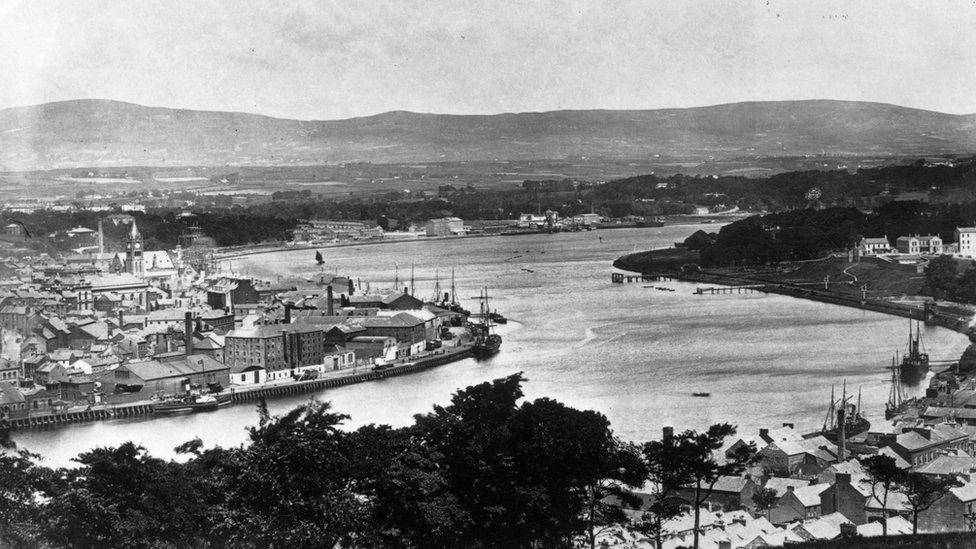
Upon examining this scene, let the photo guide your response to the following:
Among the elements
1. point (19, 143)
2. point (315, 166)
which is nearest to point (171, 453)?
point (19, 143)

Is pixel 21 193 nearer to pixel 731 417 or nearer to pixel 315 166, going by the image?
pixel 731 417

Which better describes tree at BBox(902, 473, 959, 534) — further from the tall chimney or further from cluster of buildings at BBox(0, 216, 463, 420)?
the tall chimney

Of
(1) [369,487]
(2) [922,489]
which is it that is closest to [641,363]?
(2) [922,489]

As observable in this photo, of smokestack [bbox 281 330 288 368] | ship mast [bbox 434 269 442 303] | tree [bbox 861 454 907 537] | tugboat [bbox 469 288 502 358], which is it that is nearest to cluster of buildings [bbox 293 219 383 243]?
ship mast [bbox 434 269 442 303]

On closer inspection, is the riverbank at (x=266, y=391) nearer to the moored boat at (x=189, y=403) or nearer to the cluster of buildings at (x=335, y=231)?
the moored boat at (x=189, y=403)

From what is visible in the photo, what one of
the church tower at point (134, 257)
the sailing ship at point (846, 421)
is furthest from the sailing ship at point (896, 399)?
the church tower at point (134, 257)

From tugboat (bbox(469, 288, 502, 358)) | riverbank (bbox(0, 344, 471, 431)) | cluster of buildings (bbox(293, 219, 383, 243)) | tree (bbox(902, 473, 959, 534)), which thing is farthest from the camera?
cluster of buildings (bbox(293, 219, 383, 243))

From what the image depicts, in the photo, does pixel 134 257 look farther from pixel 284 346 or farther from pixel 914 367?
pixel 914 367
